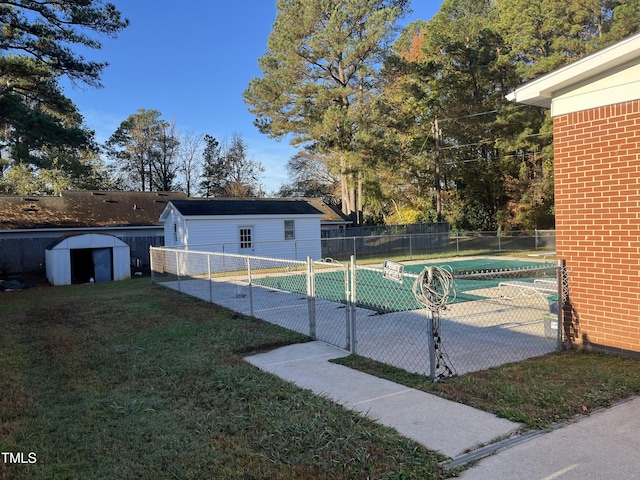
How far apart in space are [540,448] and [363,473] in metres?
1.35

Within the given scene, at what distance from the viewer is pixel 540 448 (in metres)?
3.27

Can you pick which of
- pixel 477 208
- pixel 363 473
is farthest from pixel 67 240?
pixel 477 208

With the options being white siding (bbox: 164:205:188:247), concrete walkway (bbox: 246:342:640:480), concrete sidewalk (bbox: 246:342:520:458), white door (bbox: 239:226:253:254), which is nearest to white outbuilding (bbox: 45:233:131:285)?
white siding (bbox: 164:205:188:247)

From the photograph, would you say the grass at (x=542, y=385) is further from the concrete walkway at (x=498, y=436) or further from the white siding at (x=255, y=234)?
the white siding at (x=255, y=234)

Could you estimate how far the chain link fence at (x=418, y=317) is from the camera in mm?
5520

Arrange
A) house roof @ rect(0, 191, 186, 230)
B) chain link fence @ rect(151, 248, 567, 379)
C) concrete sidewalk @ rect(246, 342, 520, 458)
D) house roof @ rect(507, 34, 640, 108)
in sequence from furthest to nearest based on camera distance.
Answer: house roof @ rect(0, 191, 186, 230) → chain link fence @ rect(151, 248, 567, 379) → house roof @ rect(507, 34, 640, 108) → concrete sidewalk @ rect(246, 342, 520, 458)

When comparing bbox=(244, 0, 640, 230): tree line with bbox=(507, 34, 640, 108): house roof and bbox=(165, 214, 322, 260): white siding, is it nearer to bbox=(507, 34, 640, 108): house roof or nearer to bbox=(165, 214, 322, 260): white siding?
bbox=(165, 214, 322, 260): white siding

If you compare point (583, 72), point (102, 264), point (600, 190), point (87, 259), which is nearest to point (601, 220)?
point (600, 190)

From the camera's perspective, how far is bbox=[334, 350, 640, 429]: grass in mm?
3910

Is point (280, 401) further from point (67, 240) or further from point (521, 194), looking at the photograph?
point (521, 194)

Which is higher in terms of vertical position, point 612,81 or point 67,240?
point 612,81

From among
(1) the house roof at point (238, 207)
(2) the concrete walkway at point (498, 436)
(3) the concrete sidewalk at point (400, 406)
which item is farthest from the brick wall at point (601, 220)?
(1) the house roof at point (238, 207)

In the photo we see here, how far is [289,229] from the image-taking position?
2336 centimetres

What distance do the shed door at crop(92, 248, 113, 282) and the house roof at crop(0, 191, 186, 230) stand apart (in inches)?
224
